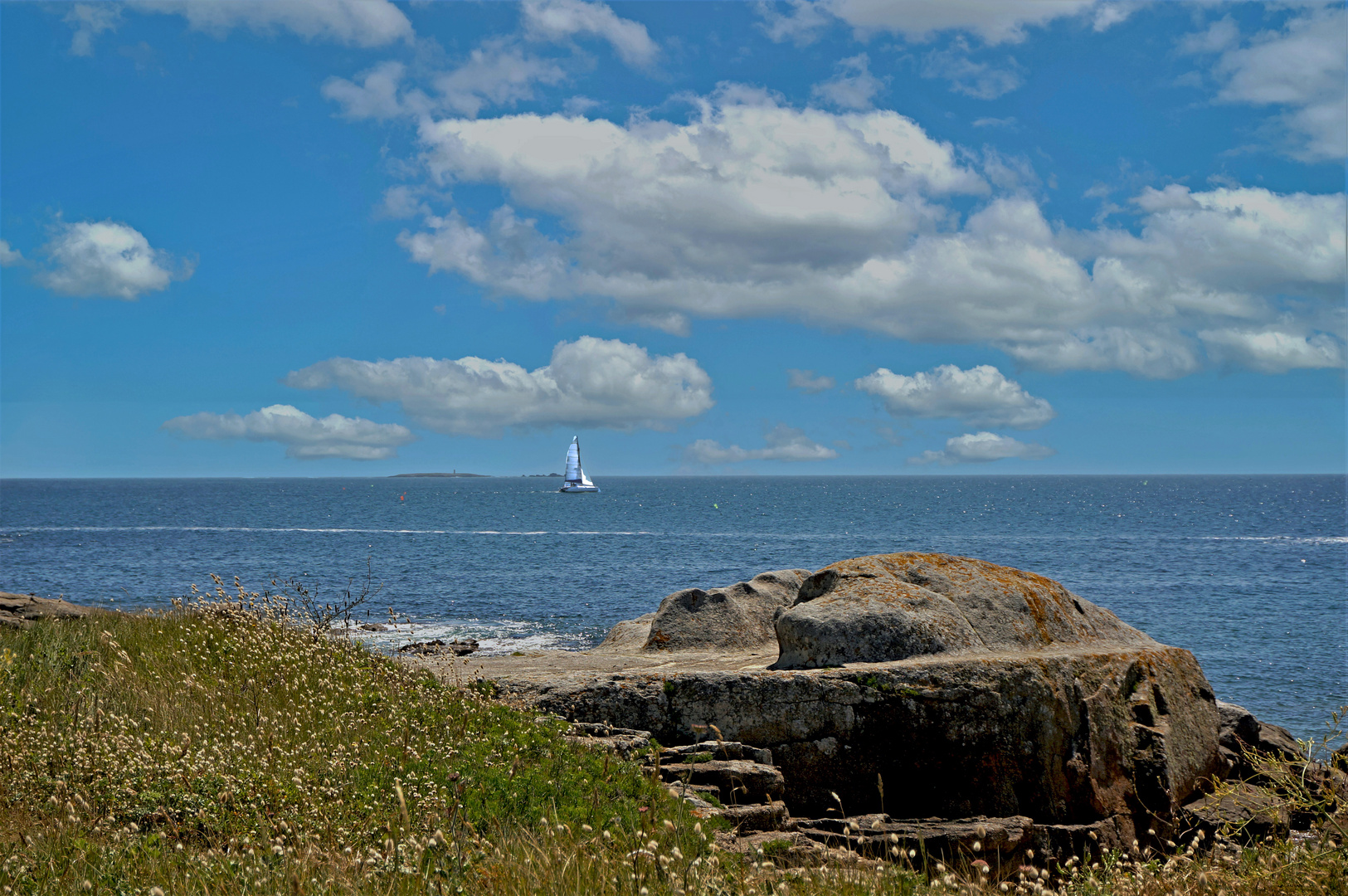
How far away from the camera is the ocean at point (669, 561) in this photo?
32938mm

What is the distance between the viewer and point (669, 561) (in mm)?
61219

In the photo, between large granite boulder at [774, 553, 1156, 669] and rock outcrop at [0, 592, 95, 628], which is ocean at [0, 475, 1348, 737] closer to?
rock outcrop at [0, 592, 95, 628]

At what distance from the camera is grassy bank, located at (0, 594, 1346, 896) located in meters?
4.55

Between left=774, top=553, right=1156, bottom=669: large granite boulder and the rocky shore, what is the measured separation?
0.02 meters

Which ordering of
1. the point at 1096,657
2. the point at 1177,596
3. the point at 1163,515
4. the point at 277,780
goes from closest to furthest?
the point at 277,780, the point at 1096,657, the point at 1177,596, the point at 1163,515

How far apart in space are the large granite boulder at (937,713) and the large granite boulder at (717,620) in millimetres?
2614

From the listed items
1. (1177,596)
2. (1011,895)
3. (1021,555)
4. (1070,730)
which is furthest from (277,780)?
(1021,555)

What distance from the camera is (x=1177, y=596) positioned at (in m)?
43.9

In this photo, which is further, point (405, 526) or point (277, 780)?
point (405, 526)

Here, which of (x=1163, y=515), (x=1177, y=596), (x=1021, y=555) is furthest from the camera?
(x=1163, y=515)

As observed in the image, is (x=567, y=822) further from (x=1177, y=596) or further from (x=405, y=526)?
(x=405, y=526)

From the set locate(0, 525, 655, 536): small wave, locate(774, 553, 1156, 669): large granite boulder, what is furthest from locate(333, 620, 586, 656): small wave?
locate(0, 525, 655, 536): small wave

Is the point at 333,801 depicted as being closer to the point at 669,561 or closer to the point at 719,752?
the point at 719,752

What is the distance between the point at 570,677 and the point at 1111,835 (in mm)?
5845
